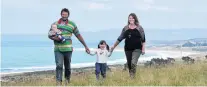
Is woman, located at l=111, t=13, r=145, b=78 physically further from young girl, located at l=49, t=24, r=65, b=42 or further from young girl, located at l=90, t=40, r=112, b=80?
young girl, located at l=49, t=24, r=65, b=42

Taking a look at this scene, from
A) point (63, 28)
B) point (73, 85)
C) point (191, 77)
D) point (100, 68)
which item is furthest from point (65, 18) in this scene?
point (191, 77)

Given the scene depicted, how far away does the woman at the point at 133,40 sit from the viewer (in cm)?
1092

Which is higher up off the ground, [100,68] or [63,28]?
[63,28]

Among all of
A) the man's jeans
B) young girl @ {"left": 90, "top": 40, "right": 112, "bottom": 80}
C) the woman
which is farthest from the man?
young girl @ {"left": 90, "top": 40, "right": 112, "bottom": 80}

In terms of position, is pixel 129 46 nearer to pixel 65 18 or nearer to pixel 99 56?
pixel 99 56

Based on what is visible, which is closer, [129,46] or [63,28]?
[63,28]

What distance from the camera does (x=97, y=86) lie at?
9.08 meters

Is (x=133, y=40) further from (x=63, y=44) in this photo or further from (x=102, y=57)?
(x=63, y=44)

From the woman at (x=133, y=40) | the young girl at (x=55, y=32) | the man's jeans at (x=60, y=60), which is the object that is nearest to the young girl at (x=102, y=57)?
the woman at (x=133, y=40)

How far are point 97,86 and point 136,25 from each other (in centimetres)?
239

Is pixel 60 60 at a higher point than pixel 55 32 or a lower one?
lower

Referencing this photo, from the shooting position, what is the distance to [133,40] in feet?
36.2

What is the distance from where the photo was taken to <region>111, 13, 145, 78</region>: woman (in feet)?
35.8

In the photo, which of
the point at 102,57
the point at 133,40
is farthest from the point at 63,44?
the point at 102,57
